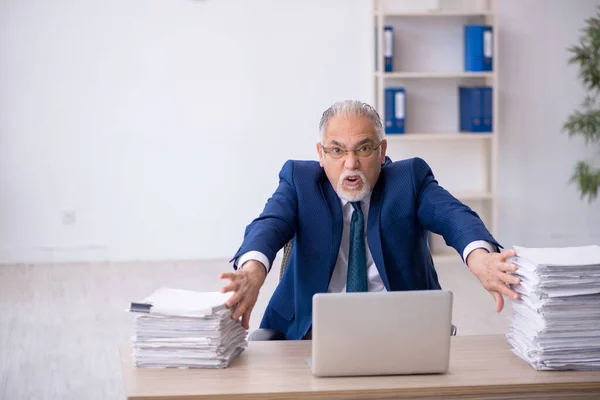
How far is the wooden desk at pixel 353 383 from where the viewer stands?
72.8 inches

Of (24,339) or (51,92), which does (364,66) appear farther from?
(24,339)

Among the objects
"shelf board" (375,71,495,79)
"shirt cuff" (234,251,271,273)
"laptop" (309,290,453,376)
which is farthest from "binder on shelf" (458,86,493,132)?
"laptop" (309,290,453,376)

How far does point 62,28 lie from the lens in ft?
22.3

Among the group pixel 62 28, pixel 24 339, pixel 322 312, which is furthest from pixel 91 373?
pixel 62 28

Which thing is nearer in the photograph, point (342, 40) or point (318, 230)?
point (318, 230)

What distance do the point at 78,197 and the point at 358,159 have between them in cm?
472

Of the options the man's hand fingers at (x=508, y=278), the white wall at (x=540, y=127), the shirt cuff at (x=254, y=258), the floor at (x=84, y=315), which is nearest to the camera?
the man's hand fingers at (x=508, y=278)

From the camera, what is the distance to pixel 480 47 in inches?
266

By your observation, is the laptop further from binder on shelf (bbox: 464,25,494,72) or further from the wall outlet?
the wall outlet

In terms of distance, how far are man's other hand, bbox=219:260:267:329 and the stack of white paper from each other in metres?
0.67

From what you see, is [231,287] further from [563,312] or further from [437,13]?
[437,13]

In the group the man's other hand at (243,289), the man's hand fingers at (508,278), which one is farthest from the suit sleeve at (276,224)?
the man's hand fingers at (508,278)

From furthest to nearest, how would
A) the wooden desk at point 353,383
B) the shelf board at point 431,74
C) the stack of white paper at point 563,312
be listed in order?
the shelf board at point 431,74, the stack of white paper at point 563,312, the wooden desk at point 353,383

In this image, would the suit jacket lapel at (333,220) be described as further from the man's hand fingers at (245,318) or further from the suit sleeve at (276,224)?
the man's hand fingers at (245,318)
